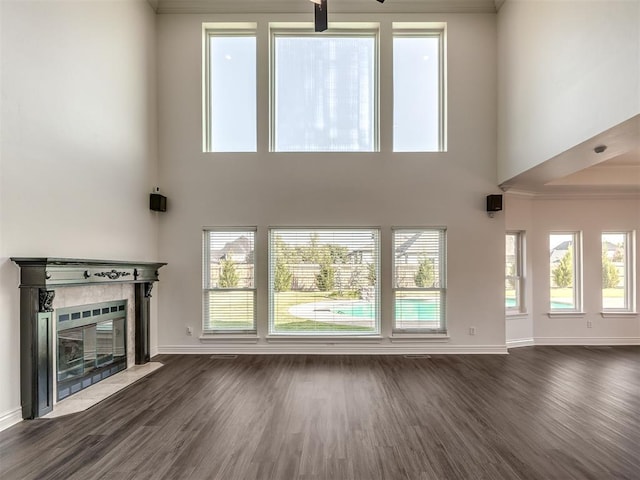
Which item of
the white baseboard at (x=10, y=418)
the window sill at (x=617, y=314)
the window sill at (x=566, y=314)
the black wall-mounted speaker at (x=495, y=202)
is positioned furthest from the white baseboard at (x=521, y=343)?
the white baseboard at (x=10, y=418)

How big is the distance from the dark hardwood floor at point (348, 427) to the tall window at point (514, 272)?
140 centimetres

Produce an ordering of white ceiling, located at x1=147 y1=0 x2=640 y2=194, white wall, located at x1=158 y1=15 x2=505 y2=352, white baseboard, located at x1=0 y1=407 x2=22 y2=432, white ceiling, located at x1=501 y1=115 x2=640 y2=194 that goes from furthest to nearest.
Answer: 1. white wall, located at x1=158 y1=15 x2=505 y2=352
2. white ceiling, located at x1=147 y1=0 x2=640 y2=194
3. white ceiling, located at x1=501 y1=115 x2=640 y2=194
4. white baseboard, located at x1=0 y1=407 x2=22 y2=432

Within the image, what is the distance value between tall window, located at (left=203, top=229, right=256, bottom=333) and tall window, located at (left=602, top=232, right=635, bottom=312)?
21.0ft

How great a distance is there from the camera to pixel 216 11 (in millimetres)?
5453

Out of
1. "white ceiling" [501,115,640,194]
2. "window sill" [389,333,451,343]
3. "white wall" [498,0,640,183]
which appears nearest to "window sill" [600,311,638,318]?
"white ceiling" [501,115,640,194]

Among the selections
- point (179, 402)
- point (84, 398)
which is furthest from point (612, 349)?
point (84, 398)

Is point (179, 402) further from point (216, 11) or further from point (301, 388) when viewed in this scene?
point (216, 11)

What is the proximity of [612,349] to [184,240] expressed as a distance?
744 centimetres

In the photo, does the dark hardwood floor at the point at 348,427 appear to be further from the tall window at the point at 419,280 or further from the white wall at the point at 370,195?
the white wall at the point at 370,195

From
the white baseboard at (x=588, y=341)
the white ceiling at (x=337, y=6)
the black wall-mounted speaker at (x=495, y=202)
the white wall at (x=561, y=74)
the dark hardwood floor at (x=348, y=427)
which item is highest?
the white ceiling at (x=337, y=6)

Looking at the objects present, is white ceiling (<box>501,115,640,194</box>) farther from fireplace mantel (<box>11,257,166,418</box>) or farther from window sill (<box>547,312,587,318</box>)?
fireplace mantel (<box>11,257,166,418</box>)

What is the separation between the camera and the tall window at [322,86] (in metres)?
5.59

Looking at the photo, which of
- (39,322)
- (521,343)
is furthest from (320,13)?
(521,343)

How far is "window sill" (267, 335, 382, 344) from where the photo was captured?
540 cm
